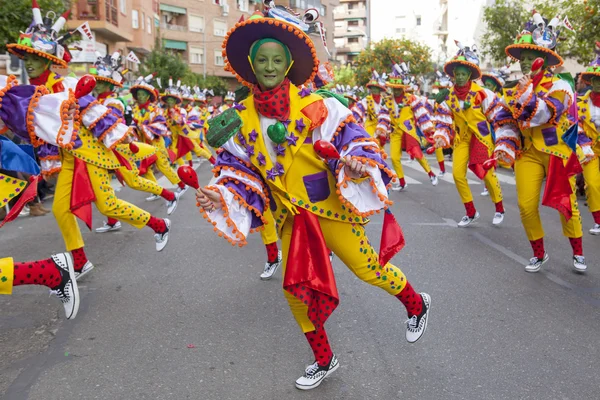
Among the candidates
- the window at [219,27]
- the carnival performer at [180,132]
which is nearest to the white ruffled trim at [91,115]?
the carnival performer at [180,132]

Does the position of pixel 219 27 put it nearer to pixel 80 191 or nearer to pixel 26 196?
pixel 80 191

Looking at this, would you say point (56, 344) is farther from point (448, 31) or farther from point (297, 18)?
point (448, 31)

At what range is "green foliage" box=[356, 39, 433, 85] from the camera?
36688 mm

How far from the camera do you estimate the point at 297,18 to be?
3148 millimetres

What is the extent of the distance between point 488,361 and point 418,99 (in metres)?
7.90

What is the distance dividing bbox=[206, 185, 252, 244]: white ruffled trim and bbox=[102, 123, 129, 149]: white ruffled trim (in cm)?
246

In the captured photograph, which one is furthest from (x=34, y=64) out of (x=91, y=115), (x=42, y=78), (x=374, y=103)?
(x=374, y=103)

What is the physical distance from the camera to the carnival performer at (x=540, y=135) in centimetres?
496

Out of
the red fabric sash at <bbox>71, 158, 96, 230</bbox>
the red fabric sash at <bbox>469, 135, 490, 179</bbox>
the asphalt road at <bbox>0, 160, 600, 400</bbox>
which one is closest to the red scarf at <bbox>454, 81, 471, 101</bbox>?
the red fabric sash at <bbox>469, 135, 490, 179</bbox>

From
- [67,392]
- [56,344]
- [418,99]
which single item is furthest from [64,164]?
[418,99]

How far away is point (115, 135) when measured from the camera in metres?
5.18

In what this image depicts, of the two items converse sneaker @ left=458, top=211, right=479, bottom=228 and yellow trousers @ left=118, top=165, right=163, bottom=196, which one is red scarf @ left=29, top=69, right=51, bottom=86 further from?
converse sneaker @ left=458, top=211, right=479, bottom=228

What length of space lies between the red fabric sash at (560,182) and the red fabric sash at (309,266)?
288 cm

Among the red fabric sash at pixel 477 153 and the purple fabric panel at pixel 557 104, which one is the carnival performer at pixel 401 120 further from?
the purple fabric panel at pixel 557 104
